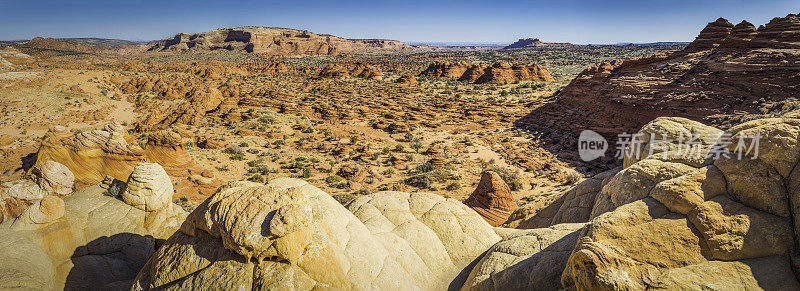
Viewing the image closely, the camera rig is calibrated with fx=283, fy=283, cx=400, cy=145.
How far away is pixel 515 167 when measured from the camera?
19938mm

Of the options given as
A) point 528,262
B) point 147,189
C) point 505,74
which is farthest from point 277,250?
point 505,74

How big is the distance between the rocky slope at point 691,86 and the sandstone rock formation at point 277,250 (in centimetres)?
2082

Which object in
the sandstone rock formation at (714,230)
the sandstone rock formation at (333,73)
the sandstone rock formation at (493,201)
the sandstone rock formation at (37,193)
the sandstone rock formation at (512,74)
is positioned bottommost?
the sandstone rock formation at (493,201)

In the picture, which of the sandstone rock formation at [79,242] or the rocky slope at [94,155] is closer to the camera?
the sandstone rock formation at [79,242]

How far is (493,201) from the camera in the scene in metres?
12.8

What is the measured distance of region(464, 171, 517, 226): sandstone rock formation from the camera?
12.6 metres

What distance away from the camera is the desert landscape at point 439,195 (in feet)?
12.7

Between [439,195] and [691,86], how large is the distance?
23.7m

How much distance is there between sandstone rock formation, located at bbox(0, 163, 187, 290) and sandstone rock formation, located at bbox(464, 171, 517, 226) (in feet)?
37.5

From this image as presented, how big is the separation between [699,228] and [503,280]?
9.18ft

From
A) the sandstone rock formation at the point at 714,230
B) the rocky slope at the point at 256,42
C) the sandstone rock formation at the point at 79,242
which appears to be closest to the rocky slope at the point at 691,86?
the sandstone rock formation at the point at 714,230

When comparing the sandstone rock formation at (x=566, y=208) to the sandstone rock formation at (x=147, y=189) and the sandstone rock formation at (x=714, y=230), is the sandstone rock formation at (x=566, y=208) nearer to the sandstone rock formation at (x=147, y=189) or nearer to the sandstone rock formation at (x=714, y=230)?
the sandstone rock formation at (x=714, y=230)

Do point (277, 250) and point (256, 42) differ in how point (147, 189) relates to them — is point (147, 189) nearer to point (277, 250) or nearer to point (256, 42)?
point (277, 250)

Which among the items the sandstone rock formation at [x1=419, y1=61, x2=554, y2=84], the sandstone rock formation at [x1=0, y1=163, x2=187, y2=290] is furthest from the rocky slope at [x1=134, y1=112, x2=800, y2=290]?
the sandstone rock formation at [x1=419, y1=61, x2=554, y2=84]
